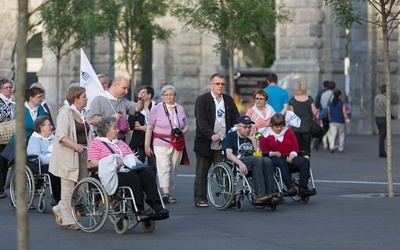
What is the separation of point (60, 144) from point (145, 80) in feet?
116

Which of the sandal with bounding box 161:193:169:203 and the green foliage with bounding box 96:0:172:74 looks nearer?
the sandal with bounding box 161:193:169:203

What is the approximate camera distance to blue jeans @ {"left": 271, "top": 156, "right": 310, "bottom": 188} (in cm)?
1816

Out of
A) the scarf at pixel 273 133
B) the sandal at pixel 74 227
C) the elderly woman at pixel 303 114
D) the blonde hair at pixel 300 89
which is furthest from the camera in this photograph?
the blonde hair at pixel 300 89

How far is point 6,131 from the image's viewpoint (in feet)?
64.1

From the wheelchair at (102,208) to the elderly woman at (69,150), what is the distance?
26cm

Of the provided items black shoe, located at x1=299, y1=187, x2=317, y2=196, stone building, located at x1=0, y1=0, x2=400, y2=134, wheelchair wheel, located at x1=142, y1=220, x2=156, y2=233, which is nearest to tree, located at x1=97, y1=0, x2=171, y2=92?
stone building, located at x1=0, y1=0, x2=400, y2=134

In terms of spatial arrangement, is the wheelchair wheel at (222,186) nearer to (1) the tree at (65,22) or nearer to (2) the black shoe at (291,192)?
(2) the black shoe at (291,192)

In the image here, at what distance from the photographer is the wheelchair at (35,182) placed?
57.0ft

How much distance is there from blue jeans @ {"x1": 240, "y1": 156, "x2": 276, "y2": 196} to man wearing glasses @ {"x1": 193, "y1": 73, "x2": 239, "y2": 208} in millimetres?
966

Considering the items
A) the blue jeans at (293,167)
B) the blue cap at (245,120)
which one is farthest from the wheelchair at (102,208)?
the blue jeans at (293,167)

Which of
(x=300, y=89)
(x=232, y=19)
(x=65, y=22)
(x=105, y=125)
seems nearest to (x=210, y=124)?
(x=105, y=125)

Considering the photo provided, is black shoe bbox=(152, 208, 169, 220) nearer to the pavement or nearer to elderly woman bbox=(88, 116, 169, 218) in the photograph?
elderly woman bbox=(88, 116, 169, 218)

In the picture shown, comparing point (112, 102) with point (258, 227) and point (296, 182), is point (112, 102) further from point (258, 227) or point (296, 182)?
point (258, 227)

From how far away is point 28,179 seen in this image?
17.4m
